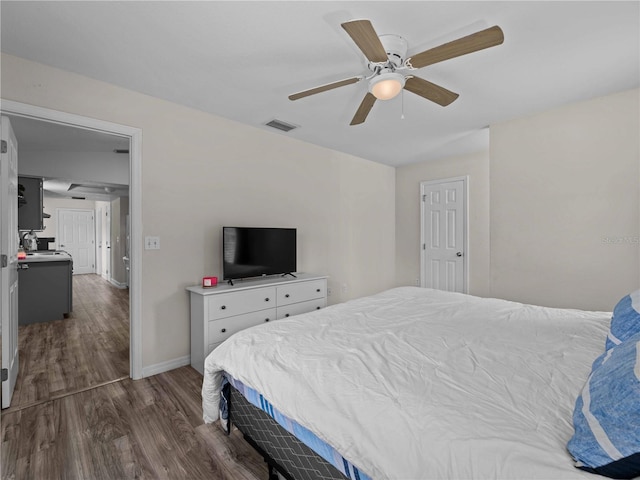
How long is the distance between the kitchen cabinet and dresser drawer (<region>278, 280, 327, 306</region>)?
3495 mm

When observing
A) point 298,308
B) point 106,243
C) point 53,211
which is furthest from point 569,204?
point 53,211

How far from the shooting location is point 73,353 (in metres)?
3.20

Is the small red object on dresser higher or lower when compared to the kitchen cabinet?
higher

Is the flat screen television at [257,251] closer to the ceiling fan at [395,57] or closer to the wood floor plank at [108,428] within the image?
the wood floor plank at [108,428]

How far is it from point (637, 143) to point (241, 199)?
357 cm

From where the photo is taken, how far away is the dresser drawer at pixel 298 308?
324cm

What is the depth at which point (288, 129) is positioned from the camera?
354 cm

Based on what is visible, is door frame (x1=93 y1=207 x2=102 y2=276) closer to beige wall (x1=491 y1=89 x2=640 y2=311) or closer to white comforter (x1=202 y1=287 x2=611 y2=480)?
white comforter (x1=202 y1=287 x2=611 y2=480)

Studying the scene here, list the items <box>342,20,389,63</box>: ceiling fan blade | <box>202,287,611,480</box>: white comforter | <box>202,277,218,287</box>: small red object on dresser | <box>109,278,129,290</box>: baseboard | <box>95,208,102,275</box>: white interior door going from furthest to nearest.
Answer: <box>95,208,102,275</box>: white interior door
<box>109,278,129,290</box>: baseboard
<box>202,277,218,287</box>: small red object on dresser
<box>342,20,389,63</box>: ceiling fan blade
<box>202,287,611,480</box>: white comforter

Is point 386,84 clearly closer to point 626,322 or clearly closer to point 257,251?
point 626,322

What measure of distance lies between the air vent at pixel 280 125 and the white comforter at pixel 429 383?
7.11 feet

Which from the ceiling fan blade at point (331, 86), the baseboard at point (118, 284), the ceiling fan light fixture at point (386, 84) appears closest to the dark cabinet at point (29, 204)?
the baseboard at point (118, 284)

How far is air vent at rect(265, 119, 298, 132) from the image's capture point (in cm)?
333

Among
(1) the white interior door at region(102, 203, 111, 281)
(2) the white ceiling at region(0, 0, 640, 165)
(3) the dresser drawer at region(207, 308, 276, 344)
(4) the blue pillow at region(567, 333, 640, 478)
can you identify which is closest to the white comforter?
(4) the blue pillow at region(567, 333, 640, 478)
